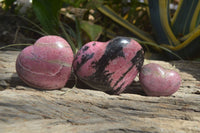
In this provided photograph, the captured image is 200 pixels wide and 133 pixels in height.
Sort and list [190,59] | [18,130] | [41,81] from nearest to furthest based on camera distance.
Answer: [18,130], [41,81], [190,59]

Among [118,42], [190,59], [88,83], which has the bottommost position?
[190,59]

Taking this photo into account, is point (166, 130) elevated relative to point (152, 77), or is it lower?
lower

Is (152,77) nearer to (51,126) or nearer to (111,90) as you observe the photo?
(111,90)

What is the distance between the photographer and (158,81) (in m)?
1.21

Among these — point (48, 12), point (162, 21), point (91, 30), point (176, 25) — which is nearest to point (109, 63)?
point (91, 30)

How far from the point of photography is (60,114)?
3.36 feet

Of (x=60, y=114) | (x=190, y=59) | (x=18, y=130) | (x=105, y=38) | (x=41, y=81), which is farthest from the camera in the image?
(x=105, y=38)

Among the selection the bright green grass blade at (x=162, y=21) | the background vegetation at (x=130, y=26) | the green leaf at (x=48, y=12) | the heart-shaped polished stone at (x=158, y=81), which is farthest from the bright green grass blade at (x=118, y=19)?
the heart-shaped polished stone at (x=158, y=81)

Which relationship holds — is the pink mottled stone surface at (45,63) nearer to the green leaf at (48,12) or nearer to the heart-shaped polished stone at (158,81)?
the heart-shaped polished stone at (158,81)

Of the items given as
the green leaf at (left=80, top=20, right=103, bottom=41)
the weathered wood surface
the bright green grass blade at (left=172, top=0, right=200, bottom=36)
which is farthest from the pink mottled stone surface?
the bright green grass blade at (left=172, top=0, right=200, bottom=36)

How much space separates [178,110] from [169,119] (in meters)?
0.09

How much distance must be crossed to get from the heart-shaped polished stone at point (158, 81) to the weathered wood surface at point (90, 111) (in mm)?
54

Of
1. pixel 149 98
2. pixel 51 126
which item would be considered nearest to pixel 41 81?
pixel 51 126

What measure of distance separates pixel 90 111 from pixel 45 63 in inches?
13.3
